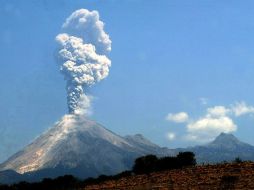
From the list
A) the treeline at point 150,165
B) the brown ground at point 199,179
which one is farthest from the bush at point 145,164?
the brown ground at point 199,179

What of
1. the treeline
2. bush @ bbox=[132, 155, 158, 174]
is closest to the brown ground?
the treeline

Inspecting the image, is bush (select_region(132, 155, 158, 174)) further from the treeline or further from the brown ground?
the brown ground

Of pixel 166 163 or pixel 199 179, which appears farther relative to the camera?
pixel 166 163

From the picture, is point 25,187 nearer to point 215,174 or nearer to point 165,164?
point 165,164

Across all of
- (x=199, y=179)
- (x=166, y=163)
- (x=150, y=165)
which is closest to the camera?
(x=199, y=179)

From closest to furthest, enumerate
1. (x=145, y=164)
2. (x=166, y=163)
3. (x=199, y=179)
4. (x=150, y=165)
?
1. (x=199, y=179)
2. (x=166, y=163)
3. (x=150, y=165)
4. (x=145, y=164)

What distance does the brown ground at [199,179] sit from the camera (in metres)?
51.1

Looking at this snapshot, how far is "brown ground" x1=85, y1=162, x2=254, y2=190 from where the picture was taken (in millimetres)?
51062

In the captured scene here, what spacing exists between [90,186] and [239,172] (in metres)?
22.1

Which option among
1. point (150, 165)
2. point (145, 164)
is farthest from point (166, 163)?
point (145, 164)

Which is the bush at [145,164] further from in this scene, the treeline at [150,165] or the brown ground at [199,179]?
the brown ground at [199,179]

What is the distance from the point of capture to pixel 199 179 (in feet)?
178

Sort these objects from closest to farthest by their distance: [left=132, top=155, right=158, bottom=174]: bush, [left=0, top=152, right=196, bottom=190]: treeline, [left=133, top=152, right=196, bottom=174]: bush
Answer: [left=133, top=152, right=196, bottom=174]: bush < [left=0, top=152, right=196, bottom=190]: treeline < [left=132, top=155, right=158, bottom=174]: bush

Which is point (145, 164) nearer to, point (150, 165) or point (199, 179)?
point (150, 165)
